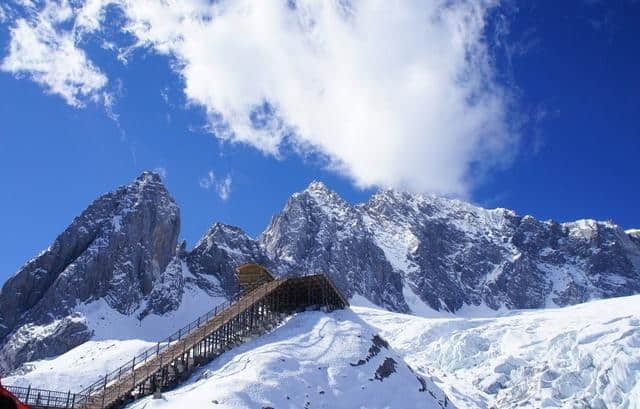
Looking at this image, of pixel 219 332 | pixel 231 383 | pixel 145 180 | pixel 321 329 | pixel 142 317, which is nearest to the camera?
pixel 231 383

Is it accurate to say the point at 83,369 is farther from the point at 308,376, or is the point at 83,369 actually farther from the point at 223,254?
the point at 223,254

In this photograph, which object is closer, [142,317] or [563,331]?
[563,331]

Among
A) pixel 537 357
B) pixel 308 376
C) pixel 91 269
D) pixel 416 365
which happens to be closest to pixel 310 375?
pixel 308 376

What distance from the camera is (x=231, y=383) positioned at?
38938mm

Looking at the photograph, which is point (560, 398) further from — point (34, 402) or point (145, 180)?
point (145, 180)

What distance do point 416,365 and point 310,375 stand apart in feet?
134

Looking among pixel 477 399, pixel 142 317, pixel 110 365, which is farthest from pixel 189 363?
pixel 142 317

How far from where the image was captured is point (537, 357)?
80.4m

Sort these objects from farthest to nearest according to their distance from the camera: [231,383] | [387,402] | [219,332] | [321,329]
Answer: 1. [321,329]
2. [219,332]
3. [387,402]
4. [231,383]

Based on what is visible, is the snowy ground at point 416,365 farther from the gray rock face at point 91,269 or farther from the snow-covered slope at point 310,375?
the gray rock face at point 91,269

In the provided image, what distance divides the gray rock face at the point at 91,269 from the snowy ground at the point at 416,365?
21918 millimetres

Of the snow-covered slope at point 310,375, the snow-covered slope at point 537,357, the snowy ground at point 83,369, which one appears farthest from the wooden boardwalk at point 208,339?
the snow-covered slope at point 537,357

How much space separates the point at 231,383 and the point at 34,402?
12.6 meters

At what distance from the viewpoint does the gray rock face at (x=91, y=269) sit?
117 meters
